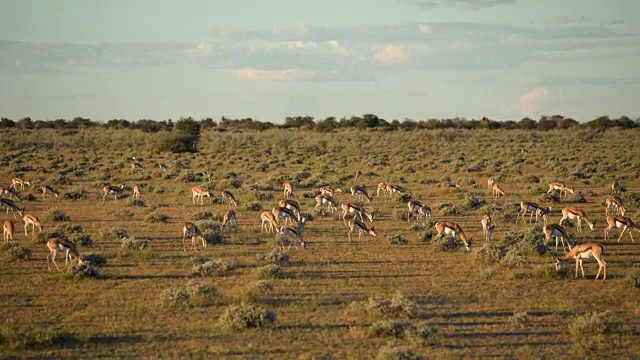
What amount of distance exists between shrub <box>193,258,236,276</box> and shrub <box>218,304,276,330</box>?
3.42 meters

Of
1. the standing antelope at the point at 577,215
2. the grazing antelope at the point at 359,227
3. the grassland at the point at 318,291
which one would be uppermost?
the standing antelope at the point at 577,215

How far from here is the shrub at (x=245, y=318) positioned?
1018 centimetres

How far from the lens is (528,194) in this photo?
1145 inches

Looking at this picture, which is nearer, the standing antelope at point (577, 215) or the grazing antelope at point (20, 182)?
the standing antelope at point (577, 215)

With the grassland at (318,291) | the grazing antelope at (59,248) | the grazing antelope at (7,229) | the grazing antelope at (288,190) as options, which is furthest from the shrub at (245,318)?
the grazing antelope at (288,190)

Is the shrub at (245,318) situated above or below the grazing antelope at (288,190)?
below

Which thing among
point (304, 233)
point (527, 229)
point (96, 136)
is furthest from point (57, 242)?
point (96, 136)

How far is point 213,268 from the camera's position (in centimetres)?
1413

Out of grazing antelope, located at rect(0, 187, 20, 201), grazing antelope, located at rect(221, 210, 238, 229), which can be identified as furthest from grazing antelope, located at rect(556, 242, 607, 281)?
grazing antelope, located at rect(0, 187, 20, 201)

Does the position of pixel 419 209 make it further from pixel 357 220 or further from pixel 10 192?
pixel 10 192

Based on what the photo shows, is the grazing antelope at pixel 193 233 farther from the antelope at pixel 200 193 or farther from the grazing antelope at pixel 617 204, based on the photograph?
the grazing antelope at pixel 617 204

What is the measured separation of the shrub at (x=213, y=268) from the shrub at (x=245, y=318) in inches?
135

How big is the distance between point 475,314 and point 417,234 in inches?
290

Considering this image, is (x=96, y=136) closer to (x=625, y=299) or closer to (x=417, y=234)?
(x=417, y=234)
